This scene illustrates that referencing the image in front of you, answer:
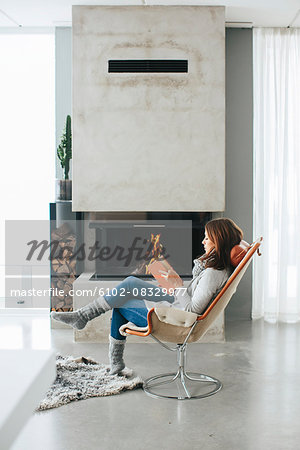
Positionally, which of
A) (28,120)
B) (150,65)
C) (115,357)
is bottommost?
(115,357)

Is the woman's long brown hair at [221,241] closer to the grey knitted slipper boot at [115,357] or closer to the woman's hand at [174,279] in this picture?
the woman's hand at [174,279]

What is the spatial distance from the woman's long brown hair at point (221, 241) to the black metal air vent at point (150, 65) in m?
1.63

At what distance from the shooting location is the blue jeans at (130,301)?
3.16 m

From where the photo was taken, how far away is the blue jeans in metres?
3.16

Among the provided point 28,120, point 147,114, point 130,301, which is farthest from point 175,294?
point 28,120

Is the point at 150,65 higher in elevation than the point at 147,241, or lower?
higher

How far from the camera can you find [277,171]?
473 centimetres

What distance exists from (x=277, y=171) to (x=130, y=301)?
2209 mm

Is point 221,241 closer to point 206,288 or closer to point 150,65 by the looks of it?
point 206,288

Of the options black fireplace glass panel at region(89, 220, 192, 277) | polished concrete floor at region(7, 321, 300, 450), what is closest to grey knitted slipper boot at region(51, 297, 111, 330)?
polished concrete floor at region(7, 321, 300, 450)

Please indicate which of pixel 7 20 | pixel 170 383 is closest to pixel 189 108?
pixel 7 20

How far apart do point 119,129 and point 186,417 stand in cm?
236

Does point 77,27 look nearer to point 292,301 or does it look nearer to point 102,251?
point 102,251

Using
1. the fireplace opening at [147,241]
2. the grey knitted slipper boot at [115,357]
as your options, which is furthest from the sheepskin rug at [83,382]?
the fireplace opening at [147,241]
